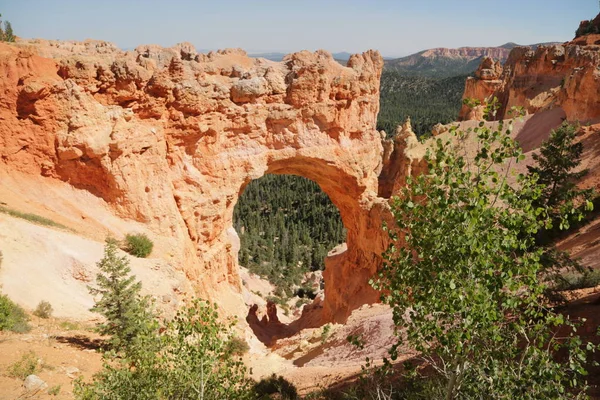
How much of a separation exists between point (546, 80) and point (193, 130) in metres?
48.1

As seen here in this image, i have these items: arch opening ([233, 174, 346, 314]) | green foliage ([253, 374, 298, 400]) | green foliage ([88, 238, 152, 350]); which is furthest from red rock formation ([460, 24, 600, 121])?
green foliage ([88, 238, 152, 350])

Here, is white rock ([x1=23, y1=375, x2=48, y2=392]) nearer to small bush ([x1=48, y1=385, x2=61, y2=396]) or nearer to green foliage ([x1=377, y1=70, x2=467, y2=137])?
small bush ([x1=48, y1=385, x2=61, y2=396])

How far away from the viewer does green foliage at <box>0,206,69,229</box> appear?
14.5m

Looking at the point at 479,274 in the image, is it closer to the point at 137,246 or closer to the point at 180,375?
the point at 180,375

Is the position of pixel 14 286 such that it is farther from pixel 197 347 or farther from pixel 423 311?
pixel 423 311

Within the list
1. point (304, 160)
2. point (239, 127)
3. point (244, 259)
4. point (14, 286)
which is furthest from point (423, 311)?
point (244, 259)

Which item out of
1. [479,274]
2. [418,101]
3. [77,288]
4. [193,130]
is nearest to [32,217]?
[77,288]

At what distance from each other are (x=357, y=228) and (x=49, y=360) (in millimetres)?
19566

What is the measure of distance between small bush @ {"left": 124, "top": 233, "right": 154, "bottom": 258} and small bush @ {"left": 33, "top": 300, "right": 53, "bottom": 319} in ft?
12.5

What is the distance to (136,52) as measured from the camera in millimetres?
19078

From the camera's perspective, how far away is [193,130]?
19.2m

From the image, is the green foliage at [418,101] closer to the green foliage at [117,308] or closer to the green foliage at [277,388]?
the green foliage at [277,388]

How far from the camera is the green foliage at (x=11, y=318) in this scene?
10673mm

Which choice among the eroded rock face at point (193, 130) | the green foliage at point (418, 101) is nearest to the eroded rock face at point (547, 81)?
the eroded rock face at point (193, 130)
